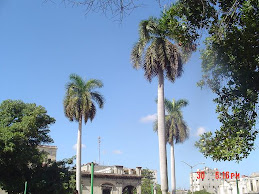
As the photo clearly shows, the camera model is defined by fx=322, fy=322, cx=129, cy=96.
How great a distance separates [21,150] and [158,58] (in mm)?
17209

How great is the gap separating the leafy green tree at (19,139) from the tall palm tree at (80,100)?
12.6 feet

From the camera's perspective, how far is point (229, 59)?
12.6 m

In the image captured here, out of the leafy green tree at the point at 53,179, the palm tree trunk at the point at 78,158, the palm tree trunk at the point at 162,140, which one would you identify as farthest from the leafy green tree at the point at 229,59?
the leafy green tree at the point at 53,179

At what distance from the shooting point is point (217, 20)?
35.8ft

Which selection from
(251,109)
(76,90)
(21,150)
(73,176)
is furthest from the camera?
(73,176)

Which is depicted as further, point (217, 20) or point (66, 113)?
point (66, 113)

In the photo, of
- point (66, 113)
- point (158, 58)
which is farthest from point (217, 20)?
point (66, 113)

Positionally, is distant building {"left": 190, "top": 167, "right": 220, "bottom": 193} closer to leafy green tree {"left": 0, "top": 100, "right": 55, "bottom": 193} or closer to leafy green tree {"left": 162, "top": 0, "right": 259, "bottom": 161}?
leafy green tree {"left": 0, "top": 100, "right": 55, "bottom": 193}

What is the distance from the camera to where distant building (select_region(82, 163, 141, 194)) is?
138 feet

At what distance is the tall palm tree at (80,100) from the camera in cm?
3281

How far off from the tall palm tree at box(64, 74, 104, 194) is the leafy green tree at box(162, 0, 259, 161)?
2067cm

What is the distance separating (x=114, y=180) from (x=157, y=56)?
2670 centimetres

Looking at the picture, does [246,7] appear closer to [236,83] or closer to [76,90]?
[236,83]

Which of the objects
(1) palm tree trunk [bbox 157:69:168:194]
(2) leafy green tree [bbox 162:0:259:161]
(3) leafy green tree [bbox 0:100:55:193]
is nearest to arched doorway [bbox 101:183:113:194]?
(3) leafy green tree [bbox 0:100:55:193]
